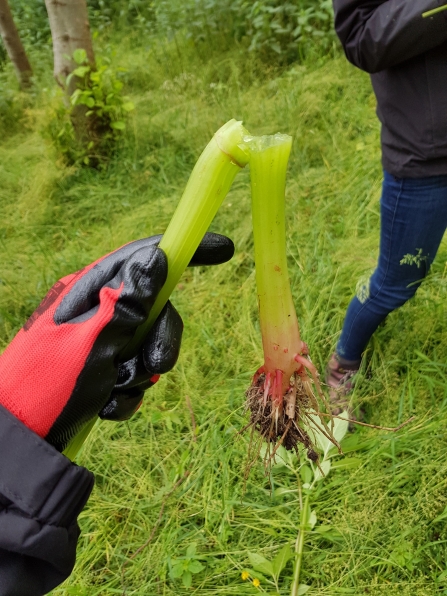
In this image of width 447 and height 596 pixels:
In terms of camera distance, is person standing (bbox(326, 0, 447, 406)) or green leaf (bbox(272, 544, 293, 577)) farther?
green leaf (bbox(272, 544, 293, 577))

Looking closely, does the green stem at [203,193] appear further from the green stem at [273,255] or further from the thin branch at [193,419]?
the thin branch at [193,419]

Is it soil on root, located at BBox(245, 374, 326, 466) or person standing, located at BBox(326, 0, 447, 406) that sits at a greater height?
person standing, located at BBox(326, 0, 447, 406)

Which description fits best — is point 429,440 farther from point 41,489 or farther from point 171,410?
point 41,489

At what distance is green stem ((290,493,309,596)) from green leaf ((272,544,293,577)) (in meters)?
0.07

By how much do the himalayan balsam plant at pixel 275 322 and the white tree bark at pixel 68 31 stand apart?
121 inches

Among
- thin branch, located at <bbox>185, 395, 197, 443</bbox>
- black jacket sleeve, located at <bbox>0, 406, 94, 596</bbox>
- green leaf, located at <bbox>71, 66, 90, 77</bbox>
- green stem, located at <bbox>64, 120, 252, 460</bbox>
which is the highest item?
green stem, located at <bbox>64, 120, 252, 460</bbox>

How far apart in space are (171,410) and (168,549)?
59 centimetres

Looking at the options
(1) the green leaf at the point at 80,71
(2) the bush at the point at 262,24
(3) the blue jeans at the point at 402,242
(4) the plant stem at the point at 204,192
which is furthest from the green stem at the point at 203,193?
(2) the bush at the point at 262,24

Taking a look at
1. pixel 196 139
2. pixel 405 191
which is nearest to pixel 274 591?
pixel 405 191

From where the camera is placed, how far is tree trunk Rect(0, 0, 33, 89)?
4.68 m

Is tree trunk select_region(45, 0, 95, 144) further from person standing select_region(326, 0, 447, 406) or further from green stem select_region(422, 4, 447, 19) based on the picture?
green stem select_region(422, 4, 447, 19)

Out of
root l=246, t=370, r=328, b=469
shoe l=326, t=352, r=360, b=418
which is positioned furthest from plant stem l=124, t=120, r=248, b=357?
shoe l=326, t=352, r=360, b=418

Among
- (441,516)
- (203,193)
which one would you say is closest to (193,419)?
(441,516)

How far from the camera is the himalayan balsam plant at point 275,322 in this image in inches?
37.4
